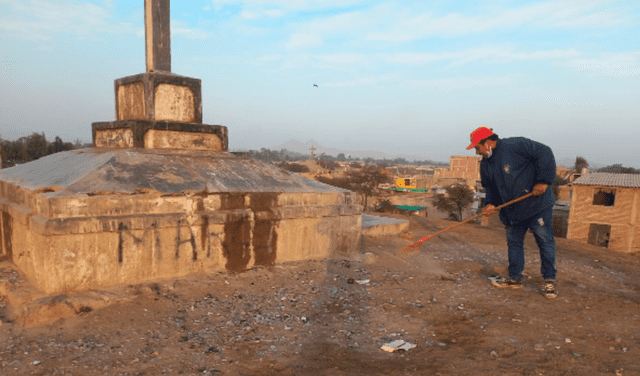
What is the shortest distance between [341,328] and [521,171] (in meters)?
2.52

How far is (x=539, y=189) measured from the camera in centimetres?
387

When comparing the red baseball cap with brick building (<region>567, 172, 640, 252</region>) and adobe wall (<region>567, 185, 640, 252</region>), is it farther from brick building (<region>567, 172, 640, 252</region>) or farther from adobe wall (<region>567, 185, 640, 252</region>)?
adobe wall (<region>567, 185, 640, 252</region>)

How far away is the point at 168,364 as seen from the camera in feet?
8.86

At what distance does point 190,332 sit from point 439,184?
53226mm

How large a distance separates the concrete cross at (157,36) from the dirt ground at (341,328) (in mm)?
3457

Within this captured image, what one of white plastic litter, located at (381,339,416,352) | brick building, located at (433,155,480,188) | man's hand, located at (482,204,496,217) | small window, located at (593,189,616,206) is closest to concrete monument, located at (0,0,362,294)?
man's hand, located at (482,204,496,217)

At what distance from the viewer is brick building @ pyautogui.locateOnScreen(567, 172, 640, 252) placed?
16.7m

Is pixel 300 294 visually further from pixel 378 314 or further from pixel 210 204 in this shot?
pixel 210 204

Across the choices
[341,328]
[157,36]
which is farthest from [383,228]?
[157,36]

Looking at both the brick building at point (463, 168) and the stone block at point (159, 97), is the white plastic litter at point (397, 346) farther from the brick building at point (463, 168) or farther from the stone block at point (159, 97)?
the brick building at point (463, 168)

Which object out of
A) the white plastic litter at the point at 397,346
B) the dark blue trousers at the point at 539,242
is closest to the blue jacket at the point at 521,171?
the dark blue trousers at the point at 539,242

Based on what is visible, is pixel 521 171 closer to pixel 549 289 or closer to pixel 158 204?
pixel 549 289

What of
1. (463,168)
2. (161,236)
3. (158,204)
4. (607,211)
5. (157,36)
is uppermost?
(157,36)

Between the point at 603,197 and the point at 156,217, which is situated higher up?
the point at 156,217
